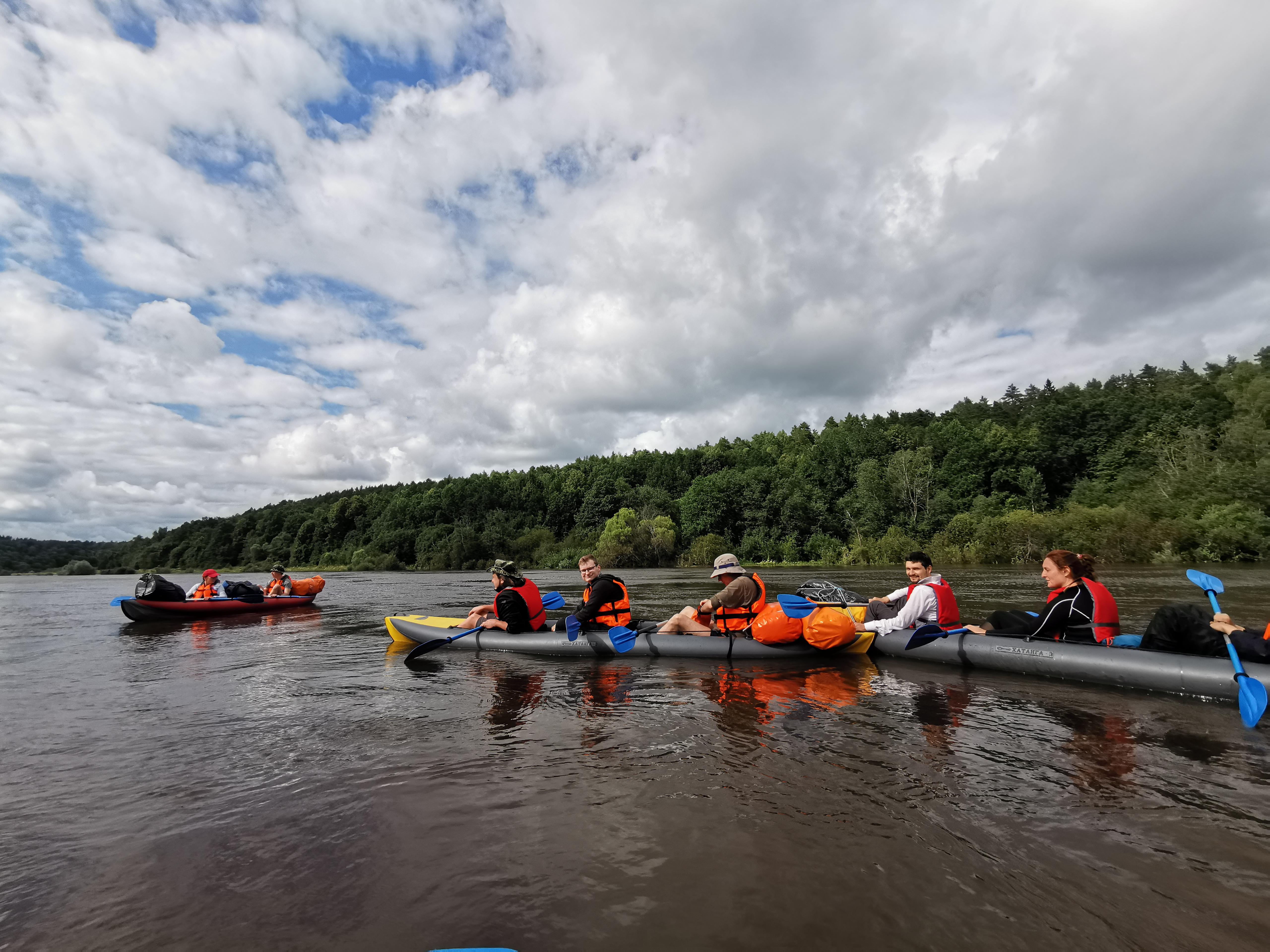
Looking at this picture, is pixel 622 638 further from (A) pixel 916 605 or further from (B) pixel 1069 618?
(B) pixel 1069 618

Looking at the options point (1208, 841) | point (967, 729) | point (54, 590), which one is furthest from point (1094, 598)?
point (54, 590)

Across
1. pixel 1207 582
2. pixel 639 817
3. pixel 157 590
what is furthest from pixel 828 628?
pixel 157 590

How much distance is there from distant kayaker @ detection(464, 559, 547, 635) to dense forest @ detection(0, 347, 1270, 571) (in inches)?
1381

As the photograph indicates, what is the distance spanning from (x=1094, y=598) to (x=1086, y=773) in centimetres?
401

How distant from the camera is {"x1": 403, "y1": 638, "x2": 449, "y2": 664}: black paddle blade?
985cm

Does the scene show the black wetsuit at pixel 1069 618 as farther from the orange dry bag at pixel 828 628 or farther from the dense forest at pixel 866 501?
the dense forest at pixel 866 501

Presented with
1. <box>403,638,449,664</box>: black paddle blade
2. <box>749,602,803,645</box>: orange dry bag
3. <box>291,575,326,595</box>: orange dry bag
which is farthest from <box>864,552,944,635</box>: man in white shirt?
<box>291,575,326,595</box>: orange dry bag

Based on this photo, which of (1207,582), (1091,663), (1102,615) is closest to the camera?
(1207,582)

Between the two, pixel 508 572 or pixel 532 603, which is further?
pixel 532 603

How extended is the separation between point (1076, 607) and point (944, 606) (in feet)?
5.70

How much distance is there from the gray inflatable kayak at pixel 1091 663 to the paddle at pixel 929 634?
0.05 m

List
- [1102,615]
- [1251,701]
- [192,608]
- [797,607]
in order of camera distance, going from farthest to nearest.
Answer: [192,608] < [797,607] < [1102,615] < [1251,701]

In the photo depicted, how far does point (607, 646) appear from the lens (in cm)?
945

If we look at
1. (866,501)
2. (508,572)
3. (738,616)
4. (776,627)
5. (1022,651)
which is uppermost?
(866,501)
